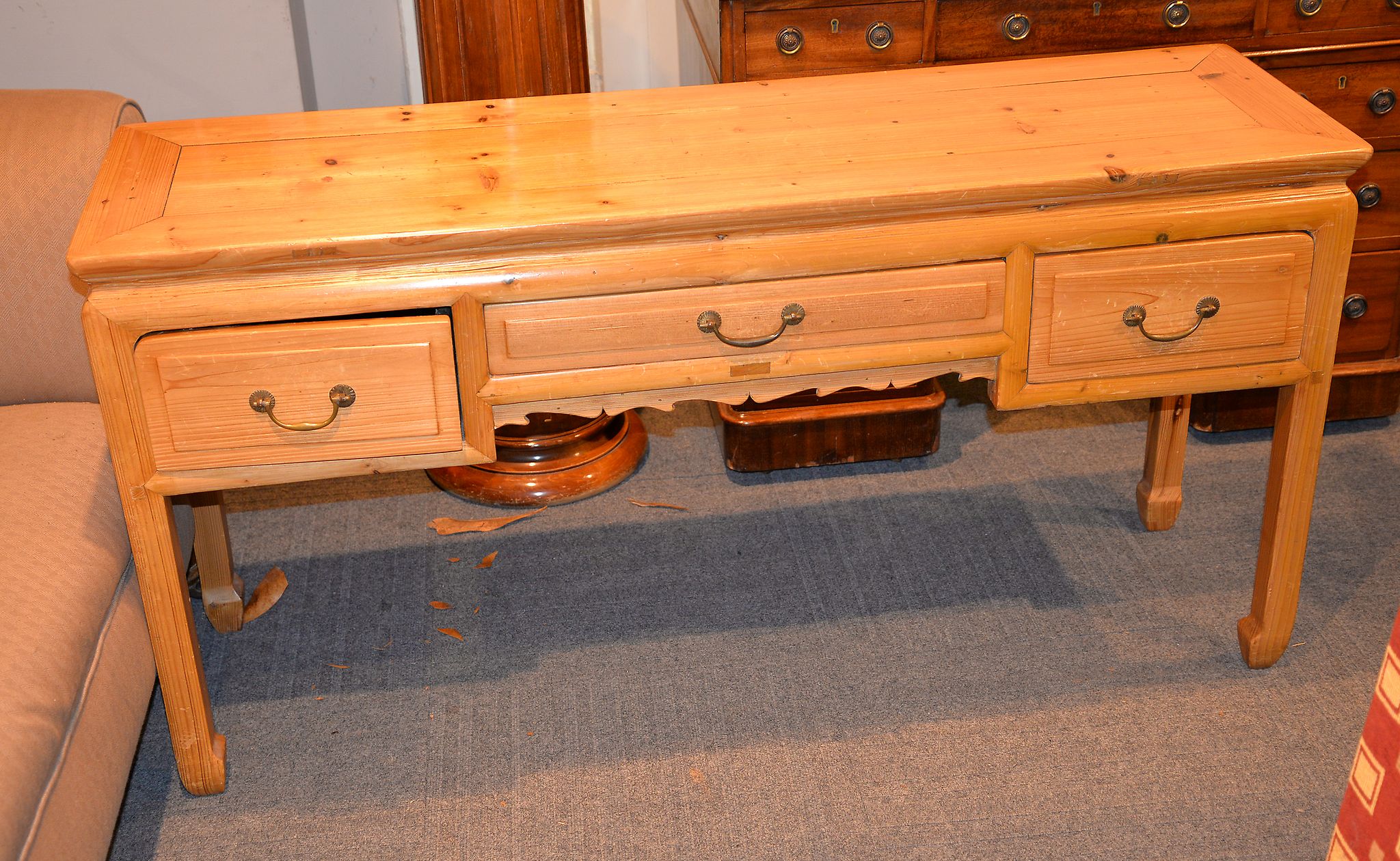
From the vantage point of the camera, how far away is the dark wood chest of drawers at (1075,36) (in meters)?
2.29

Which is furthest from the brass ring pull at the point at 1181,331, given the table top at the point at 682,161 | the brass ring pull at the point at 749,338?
the brass ring pull at the point at 749,338

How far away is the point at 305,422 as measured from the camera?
1.63 meters

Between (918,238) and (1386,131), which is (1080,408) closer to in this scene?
(1386,131)

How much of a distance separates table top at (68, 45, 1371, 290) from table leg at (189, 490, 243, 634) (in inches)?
23.1

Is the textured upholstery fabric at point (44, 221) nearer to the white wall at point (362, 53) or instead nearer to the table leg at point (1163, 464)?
the white wall at point (362, 53)

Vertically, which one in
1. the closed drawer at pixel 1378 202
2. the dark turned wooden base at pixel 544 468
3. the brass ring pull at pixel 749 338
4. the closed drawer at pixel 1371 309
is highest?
the brass ring pull at pixel 749 338

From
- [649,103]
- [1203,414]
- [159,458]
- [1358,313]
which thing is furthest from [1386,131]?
[159,458]

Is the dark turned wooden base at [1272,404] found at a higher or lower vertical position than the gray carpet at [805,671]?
higher

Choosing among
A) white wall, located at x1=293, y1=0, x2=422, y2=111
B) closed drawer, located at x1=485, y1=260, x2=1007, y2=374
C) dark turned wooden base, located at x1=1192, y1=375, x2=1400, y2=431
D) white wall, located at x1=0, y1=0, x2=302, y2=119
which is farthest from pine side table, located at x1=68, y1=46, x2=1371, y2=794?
white wall, located at x1=293, y1=0, x2=422, y2=111

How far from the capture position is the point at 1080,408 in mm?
2746

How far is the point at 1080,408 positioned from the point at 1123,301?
3.47ft

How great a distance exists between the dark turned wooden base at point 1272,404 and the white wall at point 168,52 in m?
2.02

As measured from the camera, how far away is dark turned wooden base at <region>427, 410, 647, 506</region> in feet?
8.11

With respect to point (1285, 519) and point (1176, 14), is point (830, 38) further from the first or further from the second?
point (1285, 519)
